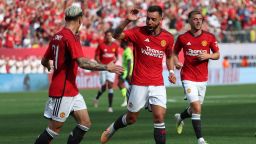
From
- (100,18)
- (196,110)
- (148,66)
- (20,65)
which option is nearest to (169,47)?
(148,66)

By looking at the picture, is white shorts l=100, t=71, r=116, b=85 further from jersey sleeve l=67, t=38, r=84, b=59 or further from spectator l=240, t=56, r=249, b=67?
spectator l=240, t=56, r=249, b=67

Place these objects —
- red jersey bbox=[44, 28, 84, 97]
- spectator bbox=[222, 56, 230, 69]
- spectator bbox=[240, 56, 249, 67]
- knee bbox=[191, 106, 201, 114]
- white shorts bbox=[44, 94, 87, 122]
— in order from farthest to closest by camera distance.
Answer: spectator bbox=[240, 56, 249, 67], spectator bbox=[222, 56, 230, 69], knee bbox=[191, 106, 201, 114], white shorts bbox=[44, 94, 87, 122], red jersey bbox=[44, 28, 84, 97]

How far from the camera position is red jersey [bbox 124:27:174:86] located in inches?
628

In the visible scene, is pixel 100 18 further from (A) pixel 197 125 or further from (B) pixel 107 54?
(A) pixel 197 125

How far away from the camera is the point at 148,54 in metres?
16.0

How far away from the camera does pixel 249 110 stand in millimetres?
27875

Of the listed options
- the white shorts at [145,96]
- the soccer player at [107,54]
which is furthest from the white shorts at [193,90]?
the soccer player at [107,54]

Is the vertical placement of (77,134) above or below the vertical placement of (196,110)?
above

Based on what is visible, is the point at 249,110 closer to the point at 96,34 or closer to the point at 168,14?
the point at 96,34

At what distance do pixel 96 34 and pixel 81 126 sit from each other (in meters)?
32.8

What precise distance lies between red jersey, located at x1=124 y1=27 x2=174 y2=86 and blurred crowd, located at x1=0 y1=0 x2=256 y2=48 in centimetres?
2329

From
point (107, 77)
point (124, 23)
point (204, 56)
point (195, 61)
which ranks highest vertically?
point (124, 23)

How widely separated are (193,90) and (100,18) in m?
30.3

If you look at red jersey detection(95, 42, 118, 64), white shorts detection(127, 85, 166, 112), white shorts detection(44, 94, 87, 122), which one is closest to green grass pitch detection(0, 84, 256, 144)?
red jersey detection(95, 42, 118, 64)
